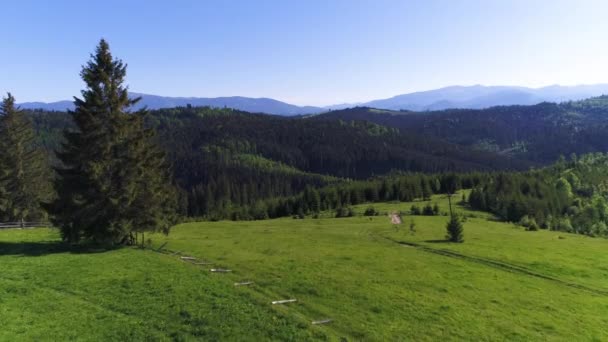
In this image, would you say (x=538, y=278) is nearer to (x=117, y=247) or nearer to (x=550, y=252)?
(x=550, y=252)

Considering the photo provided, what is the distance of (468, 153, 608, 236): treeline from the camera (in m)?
109

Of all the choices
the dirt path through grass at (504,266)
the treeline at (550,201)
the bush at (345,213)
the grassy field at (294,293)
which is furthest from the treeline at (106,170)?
the treeline at (550,201)

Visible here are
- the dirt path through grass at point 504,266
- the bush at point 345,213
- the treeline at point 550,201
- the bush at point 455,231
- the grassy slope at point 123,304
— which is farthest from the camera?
the treeline at point 550,201

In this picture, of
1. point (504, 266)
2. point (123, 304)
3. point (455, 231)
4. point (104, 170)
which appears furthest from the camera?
point (455, 231)

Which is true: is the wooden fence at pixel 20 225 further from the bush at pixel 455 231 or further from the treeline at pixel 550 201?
the treeline at pixel 550 201

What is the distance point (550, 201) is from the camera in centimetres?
12756

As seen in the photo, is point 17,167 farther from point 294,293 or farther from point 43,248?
point 294,293

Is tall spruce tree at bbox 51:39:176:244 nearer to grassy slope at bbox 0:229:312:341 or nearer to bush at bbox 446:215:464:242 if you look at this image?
grassy slope at bbox 0:229:312:341

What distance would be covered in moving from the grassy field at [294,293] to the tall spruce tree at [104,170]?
9.47 feet

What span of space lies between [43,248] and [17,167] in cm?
3572

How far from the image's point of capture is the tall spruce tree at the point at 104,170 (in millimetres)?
38844

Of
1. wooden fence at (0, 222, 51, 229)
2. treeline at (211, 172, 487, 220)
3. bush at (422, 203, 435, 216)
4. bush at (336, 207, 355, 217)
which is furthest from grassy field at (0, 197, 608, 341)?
treeline at (211, 172, 487, 220)

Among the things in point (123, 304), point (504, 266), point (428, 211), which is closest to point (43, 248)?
point (123, 304)

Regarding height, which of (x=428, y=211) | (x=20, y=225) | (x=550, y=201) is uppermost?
(x=20, y=225)
